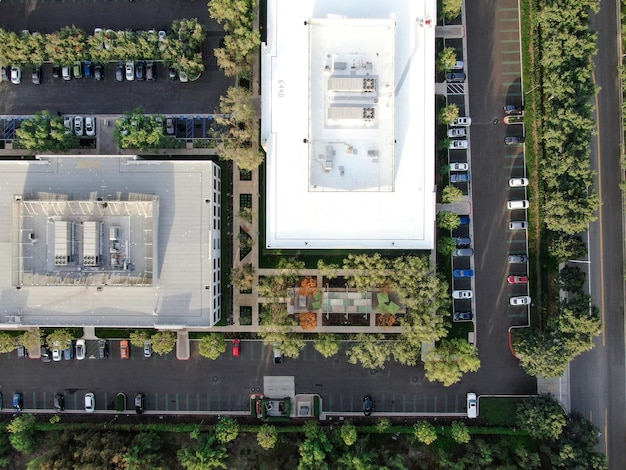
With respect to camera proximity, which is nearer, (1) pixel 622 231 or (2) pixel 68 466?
(2) pixel 68 466

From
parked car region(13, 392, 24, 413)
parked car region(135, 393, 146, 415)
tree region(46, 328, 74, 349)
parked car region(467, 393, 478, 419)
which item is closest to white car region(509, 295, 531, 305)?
parked car region(467, 393, 478, 419)

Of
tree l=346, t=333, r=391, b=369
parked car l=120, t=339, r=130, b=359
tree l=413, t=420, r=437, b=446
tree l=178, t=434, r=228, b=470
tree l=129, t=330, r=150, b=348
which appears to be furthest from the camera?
parked car l=120, t=339, r=130, b=359

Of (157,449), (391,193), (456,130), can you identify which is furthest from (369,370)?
(456,130)

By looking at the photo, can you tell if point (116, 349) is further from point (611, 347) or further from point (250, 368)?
point (611, 347)

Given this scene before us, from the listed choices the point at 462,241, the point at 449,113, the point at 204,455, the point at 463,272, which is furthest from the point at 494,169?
the point at 204,455

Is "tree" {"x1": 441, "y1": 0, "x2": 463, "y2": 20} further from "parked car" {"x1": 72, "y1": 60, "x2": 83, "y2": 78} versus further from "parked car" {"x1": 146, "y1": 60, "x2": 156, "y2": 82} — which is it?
"parked car" {"x1": 72, "y1": 60, "x2": 83, "y2": 78}

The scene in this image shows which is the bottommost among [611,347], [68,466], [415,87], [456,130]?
[68,466]
